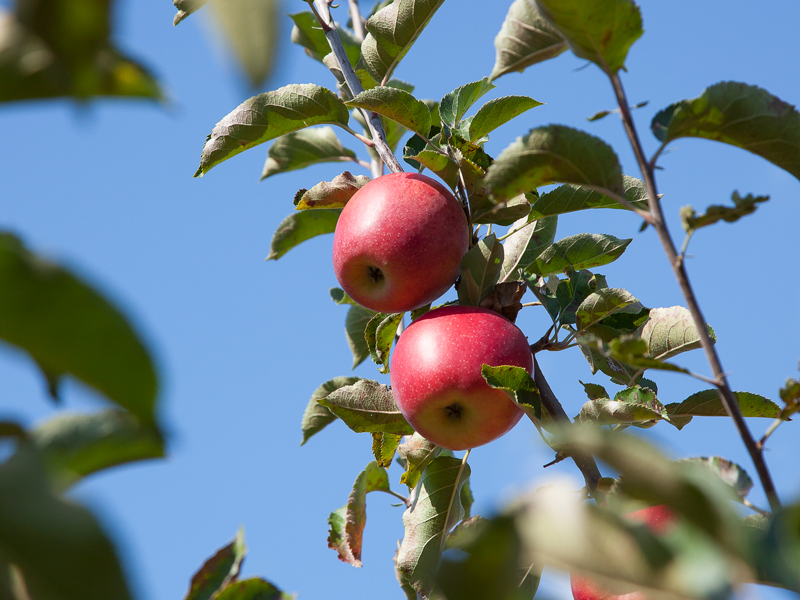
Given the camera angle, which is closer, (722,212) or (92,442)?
(92,442)

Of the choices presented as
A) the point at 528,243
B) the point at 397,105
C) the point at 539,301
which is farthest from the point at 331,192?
Answer: the point at 539,301

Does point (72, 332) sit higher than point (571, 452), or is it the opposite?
point (571, 452)

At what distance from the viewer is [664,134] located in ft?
4.38

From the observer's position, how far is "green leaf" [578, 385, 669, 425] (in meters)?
1.62

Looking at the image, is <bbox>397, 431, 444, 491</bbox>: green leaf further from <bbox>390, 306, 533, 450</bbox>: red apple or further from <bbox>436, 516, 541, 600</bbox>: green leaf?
<bbox>436, 516, 541, 600</bbox>: green leaf

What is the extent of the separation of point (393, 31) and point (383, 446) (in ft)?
4.46

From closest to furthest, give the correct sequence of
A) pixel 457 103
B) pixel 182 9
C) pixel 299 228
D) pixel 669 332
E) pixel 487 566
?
pixel 487 566, pixel 669 332, pixel 457 103, pixel 182 9, pixel 299 228

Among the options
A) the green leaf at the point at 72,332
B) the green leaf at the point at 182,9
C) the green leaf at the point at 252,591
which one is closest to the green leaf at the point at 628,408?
the green leaf at the point at 252,591

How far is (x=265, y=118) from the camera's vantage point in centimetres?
215

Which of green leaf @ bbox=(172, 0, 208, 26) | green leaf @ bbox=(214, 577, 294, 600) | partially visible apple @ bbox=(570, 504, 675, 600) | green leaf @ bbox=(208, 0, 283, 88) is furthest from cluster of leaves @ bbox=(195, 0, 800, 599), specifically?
green leaf @ bbox=(172, 0, 208, 26)

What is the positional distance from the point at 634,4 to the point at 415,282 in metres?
0.97

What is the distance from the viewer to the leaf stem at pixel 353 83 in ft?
7.45

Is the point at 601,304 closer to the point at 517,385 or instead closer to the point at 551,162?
the point at 517,385

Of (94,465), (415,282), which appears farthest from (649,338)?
(94,465)
